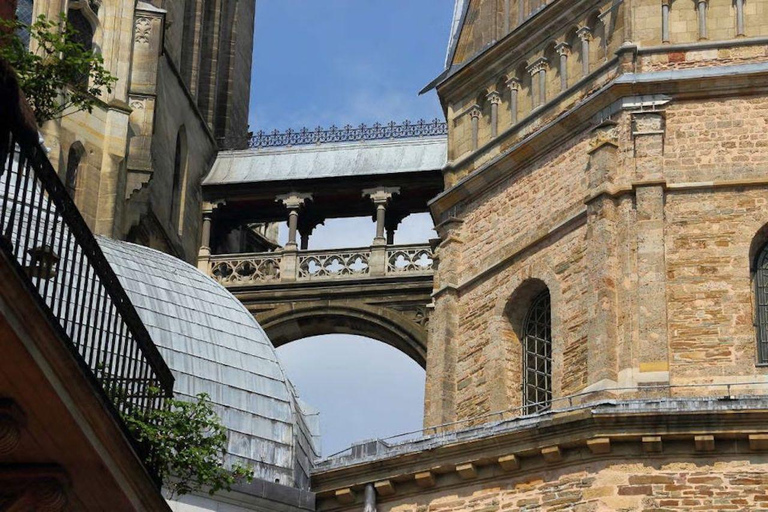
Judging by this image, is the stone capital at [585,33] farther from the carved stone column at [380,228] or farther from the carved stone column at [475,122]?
the carved stone column at [380,228]

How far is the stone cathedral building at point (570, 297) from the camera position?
84.6 ft

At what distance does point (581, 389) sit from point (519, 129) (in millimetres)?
5182

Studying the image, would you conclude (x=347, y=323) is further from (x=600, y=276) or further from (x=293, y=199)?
(x=600, y=276)

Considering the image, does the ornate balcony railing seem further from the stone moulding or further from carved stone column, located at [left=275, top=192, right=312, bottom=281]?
the stone moulding

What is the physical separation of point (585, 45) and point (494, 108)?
224cm

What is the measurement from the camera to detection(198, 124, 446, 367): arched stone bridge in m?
41.1

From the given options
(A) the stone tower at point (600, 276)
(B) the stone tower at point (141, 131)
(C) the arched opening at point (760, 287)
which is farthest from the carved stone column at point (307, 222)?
(C) the arched opening at point (760, 287)

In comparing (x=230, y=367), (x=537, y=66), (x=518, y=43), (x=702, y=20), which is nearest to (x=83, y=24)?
(x=518, y=43)

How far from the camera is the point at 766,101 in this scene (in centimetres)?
2881

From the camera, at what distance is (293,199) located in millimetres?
44250

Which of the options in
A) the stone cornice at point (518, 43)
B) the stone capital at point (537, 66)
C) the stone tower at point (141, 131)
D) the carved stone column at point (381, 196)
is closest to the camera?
the stone cornice at point (518, 43)

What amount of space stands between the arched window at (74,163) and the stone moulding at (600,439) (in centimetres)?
1385

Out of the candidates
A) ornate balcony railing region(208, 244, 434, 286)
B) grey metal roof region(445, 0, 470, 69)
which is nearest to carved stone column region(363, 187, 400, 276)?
ornate balcony railing region(208, 244, 434, 286)

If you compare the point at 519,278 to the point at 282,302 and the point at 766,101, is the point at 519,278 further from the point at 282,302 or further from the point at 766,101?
the point at 282,302
